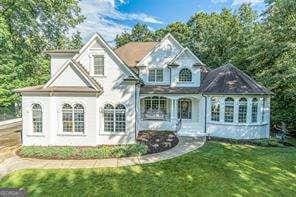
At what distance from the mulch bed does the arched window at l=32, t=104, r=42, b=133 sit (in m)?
7.43

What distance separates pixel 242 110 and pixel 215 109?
226 centimetres

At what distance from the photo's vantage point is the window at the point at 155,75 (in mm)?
28172

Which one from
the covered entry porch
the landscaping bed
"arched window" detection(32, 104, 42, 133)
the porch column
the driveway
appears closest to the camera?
the landscaping bed

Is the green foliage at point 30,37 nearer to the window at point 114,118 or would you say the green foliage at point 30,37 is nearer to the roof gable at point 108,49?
the roof gable at point 108,49

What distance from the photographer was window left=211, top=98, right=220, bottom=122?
25.5 meters

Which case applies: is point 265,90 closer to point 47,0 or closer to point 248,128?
point 248,128

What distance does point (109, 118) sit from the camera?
2230cm

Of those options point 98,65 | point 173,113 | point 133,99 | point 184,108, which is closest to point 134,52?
point 184,108

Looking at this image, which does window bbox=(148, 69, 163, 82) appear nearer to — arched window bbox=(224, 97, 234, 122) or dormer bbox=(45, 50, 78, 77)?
arched window bbox=(224, 97, 234, 122)

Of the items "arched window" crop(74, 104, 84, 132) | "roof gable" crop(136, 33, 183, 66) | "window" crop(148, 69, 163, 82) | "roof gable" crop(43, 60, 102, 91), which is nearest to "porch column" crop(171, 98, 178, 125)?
"window" crop(148, 69, 163, 82)

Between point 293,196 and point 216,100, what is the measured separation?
12505 mm

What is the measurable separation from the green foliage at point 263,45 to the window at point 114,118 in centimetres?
1233

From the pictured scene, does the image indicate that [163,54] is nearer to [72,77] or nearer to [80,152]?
[72,77]

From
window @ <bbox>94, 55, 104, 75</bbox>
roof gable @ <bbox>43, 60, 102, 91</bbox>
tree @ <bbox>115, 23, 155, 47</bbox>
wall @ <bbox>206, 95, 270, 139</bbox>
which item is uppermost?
tree @ <bbox>115, 23, 155, 47</bbox>
